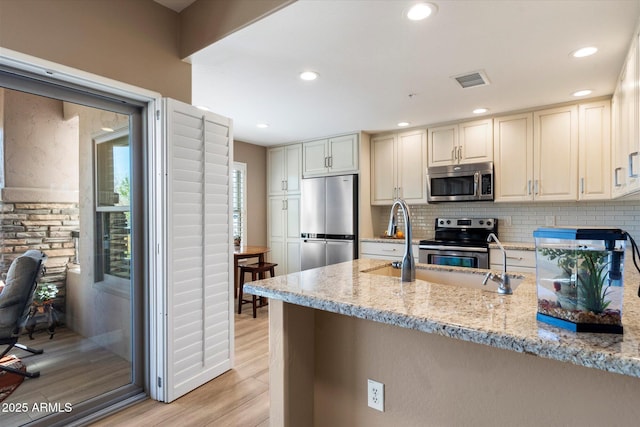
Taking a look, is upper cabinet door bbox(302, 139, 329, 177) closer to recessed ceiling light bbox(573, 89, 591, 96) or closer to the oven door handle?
the oven door handle

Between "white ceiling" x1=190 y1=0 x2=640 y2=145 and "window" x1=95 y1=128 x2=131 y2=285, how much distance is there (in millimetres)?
854

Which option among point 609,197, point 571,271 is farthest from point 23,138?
point 609,197

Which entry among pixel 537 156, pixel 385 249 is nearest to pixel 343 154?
pixel 385 249

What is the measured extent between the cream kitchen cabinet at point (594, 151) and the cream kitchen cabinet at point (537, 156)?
5 centimetres

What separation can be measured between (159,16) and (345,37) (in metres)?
1.26

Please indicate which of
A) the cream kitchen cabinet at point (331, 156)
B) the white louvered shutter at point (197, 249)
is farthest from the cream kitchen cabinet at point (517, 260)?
the white louvered shutter at point (197, 249)

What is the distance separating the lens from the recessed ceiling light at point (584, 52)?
221 cm

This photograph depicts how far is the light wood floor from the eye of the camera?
6.55ft

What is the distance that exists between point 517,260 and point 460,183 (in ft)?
3.36

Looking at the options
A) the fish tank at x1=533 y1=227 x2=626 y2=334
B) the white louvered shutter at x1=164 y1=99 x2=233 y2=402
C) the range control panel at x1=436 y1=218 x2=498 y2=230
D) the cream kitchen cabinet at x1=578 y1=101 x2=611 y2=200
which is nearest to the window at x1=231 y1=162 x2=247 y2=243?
the white louvered shutter at x1=164 y1=99 x2=233 y2=402

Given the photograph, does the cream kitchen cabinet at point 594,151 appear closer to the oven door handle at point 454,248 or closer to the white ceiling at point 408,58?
the white ceiling at point 408,58

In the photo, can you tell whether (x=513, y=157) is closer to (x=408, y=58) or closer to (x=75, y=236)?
(x=408, y=58)

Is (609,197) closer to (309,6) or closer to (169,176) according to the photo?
(309,6)

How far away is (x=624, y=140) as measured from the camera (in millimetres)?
2355
